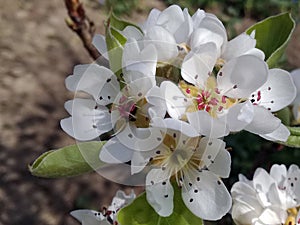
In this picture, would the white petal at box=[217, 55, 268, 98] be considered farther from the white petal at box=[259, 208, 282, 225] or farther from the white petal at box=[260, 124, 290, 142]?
the white petal at box=[259, 208, 282, 225]

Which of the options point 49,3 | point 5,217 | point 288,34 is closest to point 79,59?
point 49,3

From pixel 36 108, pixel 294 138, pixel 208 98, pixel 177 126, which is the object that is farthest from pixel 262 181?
pixel 36 108

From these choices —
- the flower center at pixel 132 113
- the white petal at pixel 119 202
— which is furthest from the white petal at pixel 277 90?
the white petal at pixel 119 202

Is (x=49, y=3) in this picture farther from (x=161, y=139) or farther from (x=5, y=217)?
(x=161, y=139)

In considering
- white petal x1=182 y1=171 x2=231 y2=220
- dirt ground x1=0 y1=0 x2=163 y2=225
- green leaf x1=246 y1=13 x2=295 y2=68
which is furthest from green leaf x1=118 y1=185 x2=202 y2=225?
dirt ground x1=0 y1=0 x2=163 y2=225

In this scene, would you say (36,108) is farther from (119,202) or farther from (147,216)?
(147,216)
